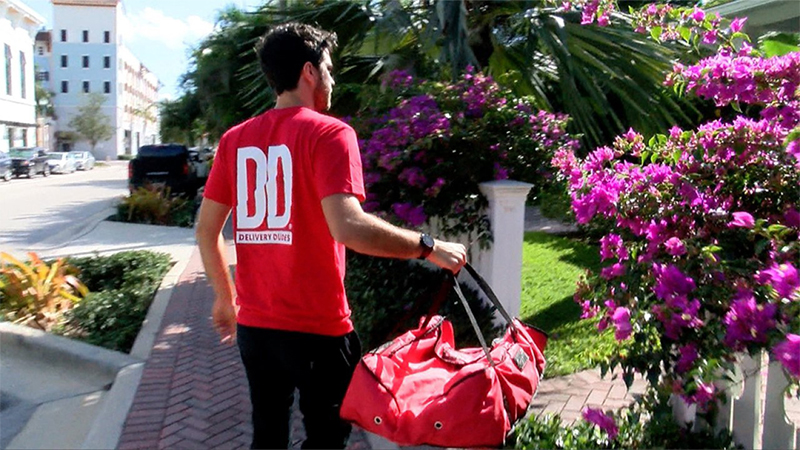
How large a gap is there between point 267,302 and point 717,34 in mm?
2750

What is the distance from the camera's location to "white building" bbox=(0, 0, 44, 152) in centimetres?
4684

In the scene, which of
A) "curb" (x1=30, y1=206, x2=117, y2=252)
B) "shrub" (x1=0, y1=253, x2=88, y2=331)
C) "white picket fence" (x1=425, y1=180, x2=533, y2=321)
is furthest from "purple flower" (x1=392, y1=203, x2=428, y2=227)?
"curb" (x1=30, y1=206, x2=117, y2=252)

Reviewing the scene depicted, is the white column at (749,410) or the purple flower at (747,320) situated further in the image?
the white column at (749,410)

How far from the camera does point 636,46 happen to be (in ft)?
17.5

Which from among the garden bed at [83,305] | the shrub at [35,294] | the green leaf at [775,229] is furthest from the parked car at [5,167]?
the green leaf at [775,229]

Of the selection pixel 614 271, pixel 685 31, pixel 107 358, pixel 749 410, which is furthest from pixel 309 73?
pixel 107 358

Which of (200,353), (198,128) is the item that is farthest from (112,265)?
(198,128)

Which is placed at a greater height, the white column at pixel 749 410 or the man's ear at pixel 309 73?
the man's ear at pixel 309 73

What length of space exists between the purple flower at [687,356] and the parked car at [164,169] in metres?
17.2

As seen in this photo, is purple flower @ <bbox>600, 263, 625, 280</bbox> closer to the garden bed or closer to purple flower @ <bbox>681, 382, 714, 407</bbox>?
purple flower @ <bbox>681, 382, 714, 407</bbox>

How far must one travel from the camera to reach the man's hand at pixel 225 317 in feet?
8.74

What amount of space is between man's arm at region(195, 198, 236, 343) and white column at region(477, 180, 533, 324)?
2.22 metres

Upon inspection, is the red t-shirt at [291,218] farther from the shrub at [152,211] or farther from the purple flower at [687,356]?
the shrub at [152,211]

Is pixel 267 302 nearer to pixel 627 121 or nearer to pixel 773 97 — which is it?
pixel 773 97
